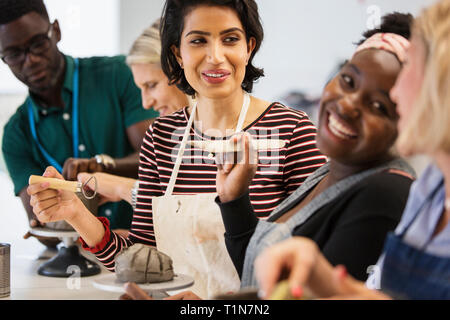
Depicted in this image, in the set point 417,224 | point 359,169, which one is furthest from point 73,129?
point 417,224

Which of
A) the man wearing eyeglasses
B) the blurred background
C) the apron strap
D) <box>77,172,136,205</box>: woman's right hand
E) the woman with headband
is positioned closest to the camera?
the woman with headband

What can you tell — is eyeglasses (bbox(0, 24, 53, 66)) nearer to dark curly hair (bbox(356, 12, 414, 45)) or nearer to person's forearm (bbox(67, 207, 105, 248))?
person's forearm (bbox(67, 207, 105, 248))

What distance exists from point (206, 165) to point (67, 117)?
1059 millimetres

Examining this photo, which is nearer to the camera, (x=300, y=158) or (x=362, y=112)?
(x=362, y=112)

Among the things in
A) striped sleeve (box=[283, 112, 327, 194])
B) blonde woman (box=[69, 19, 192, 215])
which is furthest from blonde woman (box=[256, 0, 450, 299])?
blonde woman (box=[69, 19, 192, 215])

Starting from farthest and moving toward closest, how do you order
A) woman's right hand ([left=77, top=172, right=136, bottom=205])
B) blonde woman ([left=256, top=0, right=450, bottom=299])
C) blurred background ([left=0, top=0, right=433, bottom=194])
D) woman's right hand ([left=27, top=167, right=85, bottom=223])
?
blurred background ([left=0, top=0, right=433, bottom=194]), woman's right hand ([left=77, top=172, right=136, bottom=205]), woman's right hand ([left=27, top=167, right=85, bottom=223]), blonde woman ([left=256, top=0, right=450, bottom=299])

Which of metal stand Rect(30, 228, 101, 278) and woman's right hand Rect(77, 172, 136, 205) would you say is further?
woman's right hand Rect(77, 172, 136, 205)

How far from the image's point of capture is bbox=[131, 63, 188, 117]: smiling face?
224 centimetres

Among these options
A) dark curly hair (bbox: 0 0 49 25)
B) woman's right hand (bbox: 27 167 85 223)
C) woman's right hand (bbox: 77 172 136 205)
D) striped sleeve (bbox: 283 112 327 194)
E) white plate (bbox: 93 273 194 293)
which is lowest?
woman's right hand (bbox: 77 172 136 205)

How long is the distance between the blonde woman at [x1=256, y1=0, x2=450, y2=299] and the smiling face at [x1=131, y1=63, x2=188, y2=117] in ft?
4.71

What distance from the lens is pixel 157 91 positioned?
228cm

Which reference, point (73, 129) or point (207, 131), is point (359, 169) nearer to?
point (207, 131)

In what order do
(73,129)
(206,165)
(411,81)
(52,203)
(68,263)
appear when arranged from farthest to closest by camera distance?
(73,129)
(68,263)
(206,165)
(52,203)
(411,81)

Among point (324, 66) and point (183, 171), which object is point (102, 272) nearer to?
point (183, 171)
